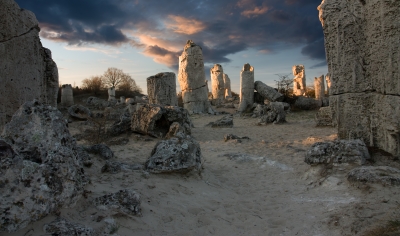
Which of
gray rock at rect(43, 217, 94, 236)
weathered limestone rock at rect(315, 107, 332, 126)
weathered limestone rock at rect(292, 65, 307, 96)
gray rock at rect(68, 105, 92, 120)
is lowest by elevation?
gray rock at rect(43, 217, 94, 236)

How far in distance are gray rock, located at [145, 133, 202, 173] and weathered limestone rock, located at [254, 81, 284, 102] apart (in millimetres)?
12489

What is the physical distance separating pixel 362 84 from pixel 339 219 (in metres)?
2.96

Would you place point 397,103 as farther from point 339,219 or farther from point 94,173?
point 94,173

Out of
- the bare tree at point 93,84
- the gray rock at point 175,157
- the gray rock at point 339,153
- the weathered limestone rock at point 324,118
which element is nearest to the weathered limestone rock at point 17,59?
the gray rock at point 175,157

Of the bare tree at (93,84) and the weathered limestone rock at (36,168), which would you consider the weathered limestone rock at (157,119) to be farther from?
the bare tree at (93,84)

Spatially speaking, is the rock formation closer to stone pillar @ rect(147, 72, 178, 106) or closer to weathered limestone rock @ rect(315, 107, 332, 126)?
weathered limestone rock @ rect(315, 107, 332, 126)

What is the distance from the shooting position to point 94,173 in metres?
4.02

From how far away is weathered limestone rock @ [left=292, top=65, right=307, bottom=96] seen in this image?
2303cm

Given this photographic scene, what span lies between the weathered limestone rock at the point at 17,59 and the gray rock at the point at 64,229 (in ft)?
7.81

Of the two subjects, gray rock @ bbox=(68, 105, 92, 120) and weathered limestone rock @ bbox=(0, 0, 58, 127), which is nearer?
weathered limestone rock @ bbox=(0, 0, 58, 127)

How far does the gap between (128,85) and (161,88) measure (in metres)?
23.2

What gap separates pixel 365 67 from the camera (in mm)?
5016

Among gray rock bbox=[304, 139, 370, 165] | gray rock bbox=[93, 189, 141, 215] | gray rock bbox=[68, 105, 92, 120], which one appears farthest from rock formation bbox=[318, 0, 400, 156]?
gray rock bbox=[68, 105, 92, 120]

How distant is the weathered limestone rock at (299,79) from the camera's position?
2303cm
